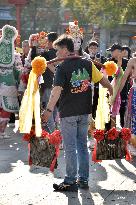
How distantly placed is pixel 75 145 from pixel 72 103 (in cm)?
48

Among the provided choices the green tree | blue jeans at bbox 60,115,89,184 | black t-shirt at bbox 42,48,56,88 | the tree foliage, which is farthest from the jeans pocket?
the green tree

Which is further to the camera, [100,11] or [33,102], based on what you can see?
[100,11]

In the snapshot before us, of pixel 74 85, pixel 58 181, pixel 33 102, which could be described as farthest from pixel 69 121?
pixel 58 181

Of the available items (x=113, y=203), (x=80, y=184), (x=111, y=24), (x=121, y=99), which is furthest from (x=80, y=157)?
(x=111, y=24)

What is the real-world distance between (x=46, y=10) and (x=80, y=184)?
37614 millimetres

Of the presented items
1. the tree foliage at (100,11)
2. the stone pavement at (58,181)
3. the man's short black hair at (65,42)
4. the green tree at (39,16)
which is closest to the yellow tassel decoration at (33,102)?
the man's short black hair at (65,42)

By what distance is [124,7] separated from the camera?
2905 cm

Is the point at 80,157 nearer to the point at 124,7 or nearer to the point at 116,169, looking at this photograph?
the point at 116,169

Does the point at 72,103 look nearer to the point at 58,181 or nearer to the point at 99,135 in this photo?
the point at 99,135

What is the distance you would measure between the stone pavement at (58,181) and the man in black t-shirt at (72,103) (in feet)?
0.75

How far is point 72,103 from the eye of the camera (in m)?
6.07

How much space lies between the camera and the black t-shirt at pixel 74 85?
235 inches

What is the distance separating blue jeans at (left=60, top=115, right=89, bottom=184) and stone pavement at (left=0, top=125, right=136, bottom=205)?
21 cm

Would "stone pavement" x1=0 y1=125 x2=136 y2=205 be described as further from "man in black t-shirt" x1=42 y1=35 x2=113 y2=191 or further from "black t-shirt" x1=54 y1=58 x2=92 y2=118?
"black t-shirt" x1=54 y1=58 x2=92 y2=118
